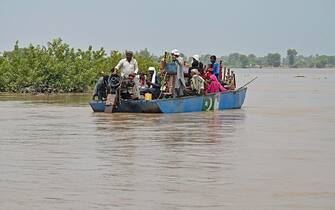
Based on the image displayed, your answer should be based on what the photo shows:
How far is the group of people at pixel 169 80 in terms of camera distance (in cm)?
2235

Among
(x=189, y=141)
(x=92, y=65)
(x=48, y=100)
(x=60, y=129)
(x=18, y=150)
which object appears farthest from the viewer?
(x=92, y=65)

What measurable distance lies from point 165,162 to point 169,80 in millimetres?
10204

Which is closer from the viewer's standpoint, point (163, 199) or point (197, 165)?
point (163, 199)

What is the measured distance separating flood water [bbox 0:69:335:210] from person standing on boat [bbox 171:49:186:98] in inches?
32.8

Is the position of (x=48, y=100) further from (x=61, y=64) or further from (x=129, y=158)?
(x=129, y=158)

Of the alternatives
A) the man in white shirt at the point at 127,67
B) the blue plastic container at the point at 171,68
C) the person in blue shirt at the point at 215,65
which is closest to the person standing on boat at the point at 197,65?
the person in blue shirt at the point at 215,65

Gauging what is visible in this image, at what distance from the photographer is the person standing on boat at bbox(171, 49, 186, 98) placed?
22.7 meters

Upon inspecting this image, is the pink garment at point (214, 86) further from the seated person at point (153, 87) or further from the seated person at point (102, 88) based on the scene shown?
the seated person at point (102, 88)

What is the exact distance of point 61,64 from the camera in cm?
3544

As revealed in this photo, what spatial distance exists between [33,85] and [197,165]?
929 inches

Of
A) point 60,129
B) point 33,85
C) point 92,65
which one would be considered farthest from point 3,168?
point 92,65

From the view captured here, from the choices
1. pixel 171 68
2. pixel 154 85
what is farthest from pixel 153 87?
pixel 171 68

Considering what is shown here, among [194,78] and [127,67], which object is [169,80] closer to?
[194,78]

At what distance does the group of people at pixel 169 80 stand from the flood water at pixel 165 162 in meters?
0.92
